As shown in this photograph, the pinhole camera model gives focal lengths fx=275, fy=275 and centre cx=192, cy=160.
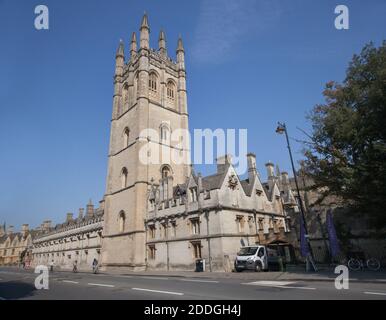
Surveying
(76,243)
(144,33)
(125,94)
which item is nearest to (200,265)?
(125,94)

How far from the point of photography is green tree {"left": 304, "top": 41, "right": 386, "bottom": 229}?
14.5 meters

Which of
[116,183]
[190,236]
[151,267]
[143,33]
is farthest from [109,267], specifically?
[143,33]

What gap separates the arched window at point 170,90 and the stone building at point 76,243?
22874 mm

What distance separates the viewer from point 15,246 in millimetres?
97375

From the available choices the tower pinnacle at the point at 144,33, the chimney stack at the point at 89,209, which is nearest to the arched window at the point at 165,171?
the tower pinnacle at the point at 144,33

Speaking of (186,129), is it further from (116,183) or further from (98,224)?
(98,224)

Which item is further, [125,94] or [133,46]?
[133,46]

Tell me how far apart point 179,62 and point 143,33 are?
7791 mm

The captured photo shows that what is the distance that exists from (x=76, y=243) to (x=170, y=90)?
33.2 metres

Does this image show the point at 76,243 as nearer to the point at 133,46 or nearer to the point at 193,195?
the point at 193,195

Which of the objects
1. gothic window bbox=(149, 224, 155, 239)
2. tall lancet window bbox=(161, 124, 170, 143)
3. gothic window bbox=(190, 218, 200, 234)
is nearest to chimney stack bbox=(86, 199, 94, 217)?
tall lancet window bbox=(161, 124, 170, 143)

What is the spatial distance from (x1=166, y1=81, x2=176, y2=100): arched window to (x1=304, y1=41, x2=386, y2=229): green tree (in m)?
28.1

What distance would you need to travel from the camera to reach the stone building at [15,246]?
299 feet

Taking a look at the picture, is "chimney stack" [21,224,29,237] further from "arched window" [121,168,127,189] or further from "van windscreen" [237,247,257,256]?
"van windscreen" [237,247,257,256]
